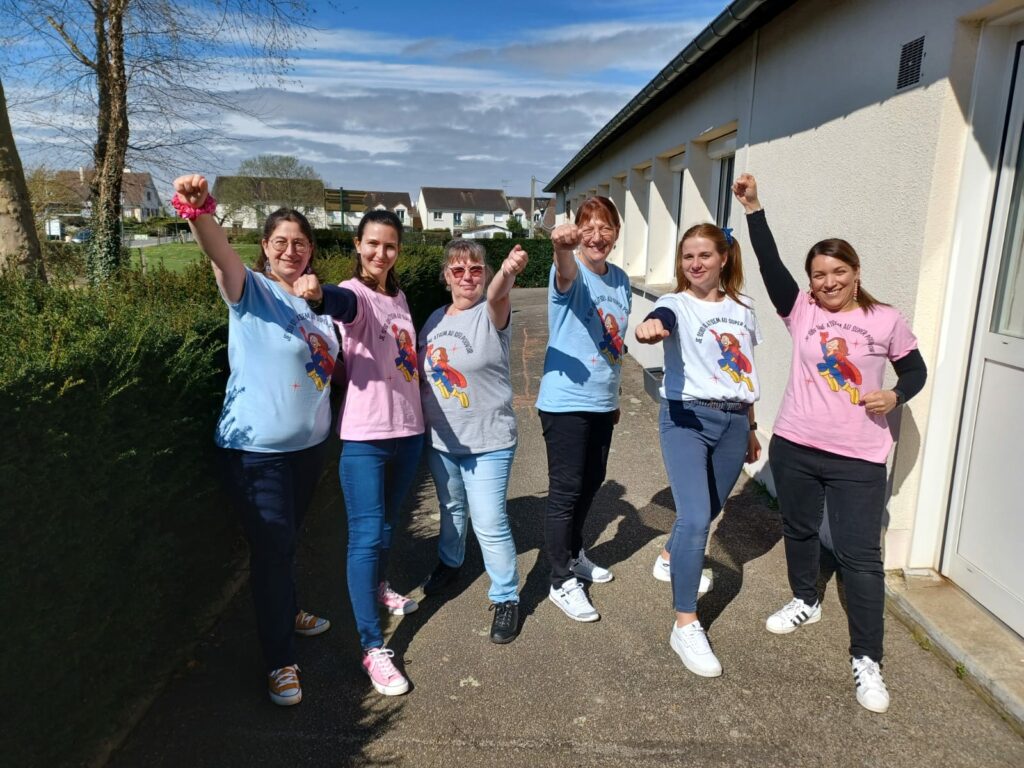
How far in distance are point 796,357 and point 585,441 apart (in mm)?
1018

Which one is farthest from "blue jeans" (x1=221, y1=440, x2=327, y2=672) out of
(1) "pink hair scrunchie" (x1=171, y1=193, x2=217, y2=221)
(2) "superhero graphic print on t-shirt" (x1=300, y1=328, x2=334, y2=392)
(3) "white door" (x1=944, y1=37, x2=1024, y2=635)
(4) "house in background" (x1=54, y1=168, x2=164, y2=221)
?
(4) "house in background" (x1=54, y1=168, x2=164, y2=221)

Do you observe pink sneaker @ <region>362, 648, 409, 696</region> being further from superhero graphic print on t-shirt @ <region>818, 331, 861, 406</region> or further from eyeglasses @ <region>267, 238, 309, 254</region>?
superhero graphic print on t-shirt @ <region>818, 331, 861, 406</region>

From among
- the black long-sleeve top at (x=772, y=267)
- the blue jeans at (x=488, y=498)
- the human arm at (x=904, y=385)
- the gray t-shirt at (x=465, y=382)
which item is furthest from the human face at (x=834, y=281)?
the blue jeans at (x=488, y=498)

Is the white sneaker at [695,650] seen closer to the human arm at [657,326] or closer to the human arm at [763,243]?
the human arm at [657,326]

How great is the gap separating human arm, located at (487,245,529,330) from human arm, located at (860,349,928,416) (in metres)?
1.46

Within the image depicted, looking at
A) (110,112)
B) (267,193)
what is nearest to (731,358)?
(110,112)

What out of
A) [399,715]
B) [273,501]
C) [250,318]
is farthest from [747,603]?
[250,318]

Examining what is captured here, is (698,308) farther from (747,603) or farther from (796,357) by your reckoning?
(747,603)

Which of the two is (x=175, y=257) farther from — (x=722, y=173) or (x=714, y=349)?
(x=714, y=349)

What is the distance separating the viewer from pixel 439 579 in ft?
11.9

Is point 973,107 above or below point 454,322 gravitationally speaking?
above

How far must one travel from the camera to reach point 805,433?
9.83 feet

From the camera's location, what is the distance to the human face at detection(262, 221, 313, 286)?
268 cm

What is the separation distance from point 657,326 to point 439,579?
177 centimetres
